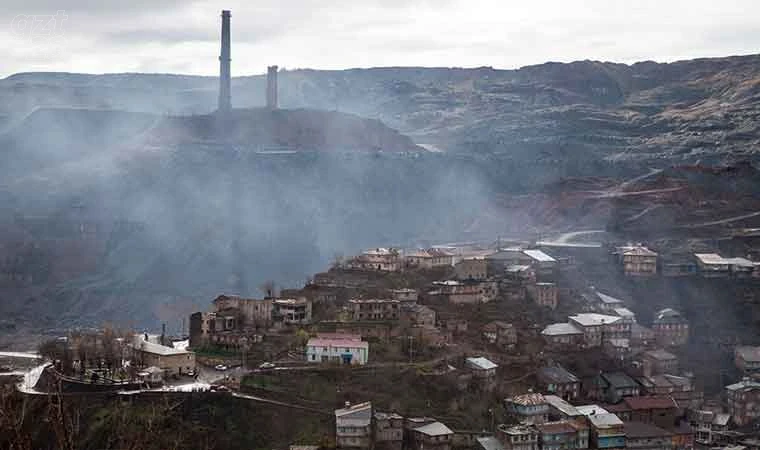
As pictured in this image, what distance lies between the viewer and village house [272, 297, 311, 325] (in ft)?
133

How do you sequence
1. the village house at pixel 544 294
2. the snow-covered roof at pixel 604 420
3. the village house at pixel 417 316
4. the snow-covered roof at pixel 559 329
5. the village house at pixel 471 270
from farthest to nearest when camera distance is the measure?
the village house at pixel 471 270 < the village house at pixel 544 294 < the snow-covered roof at pixel 559 329 < the village house at pixel 417 316 < the snow-covered roof at pixel 604 420

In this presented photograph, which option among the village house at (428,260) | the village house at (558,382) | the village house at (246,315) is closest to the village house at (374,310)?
the village house at (246,315)

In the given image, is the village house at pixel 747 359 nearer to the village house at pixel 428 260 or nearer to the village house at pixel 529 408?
the village house at pixel 428 260

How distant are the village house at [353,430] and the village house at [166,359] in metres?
6.69

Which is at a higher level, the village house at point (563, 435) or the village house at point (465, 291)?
the village house at point (465, 291)

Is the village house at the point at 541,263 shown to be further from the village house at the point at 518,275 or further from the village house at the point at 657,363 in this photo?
the village house at the point at 657,363

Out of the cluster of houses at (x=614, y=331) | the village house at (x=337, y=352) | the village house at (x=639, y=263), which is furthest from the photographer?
the village house at (x=639, y=263)

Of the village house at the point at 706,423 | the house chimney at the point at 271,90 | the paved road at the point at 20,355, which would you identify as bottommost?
the village house at the point at 706,423

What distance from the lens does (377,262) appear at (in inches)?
1852

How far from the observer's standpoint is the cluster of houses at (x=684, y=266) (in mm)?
53844

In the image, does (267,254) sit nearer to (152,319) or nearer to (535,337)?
(152,319)

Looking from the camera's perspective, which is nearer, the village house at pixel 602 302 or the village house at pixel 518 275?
the village house at pixel 518 275

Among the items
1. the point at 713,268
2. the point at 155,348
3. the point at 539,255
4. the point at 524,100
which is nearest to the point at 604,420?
Answer: the point at 155,348

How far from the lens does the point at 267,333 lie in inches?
1566
